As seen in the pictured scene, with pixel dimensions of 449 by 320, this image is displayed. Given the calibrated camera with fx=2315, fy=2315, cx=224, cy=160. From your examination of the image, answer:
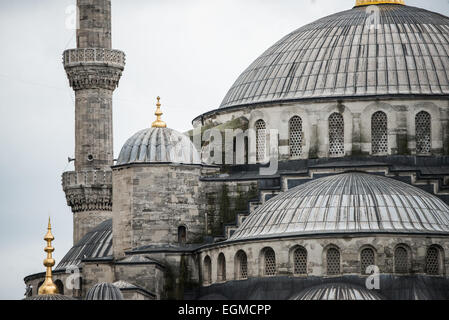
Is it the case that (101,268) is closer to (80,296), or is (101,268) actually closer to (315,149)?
(80,296)

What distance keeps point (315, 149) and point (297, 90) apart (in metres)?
2.74

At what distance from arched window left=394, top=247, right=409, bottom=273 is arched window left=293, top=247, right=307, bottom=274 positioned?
2875 millimetres

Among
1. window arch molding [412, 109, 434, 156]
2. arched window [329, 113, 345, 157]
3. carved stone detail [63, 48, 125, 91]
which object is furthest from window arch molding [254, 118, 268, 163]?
carved stone detail [63, 48, 125, 91]

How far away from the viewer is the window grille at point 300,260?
240 ft

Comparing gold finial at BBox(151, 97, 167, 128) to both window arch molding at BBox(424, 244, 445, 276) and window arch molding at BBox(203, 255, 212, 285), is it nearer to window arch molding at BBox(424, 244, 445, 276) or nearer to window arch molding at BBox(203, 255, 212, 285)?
window arch molding at BBox(203, 255, 212, 285)

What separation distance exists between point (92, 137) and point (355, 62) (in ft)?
46.0

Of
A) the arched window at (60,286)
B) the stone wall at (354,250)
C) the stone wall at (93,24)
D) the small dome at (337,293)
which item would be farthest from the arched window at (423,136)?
the stone wall at (93,24)

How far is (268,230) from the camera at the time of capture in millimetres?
74625

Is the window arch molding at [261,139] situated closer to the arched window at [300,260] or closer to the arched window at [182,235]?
the arched window at [182,235]

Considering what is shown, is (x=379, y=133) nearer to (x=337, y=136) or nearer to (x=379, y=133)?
(x=379, y=133)

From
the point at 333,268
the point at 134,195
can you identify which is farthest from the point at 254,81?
the point at 333,268

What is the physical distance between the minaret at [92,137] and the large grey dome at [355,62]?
7742mm

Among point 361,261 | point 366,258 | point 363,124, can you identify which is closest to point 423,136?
point 363,124

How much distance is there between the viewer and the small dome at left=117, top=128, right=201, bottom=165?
79.1 metres
